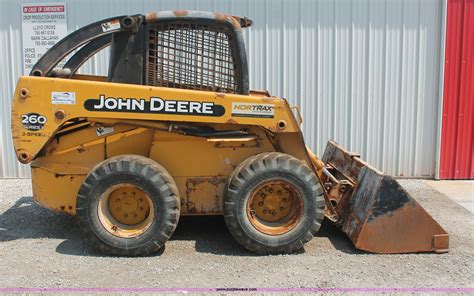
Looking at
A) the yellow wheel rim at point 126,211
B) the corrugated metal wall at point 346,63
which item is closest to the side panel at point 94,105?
the yellow wheel rim at point 126,211

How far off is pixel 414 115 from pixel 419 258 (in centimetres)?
410

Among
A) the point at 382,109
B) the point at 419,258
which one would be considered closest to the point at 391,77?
the point at 382,109

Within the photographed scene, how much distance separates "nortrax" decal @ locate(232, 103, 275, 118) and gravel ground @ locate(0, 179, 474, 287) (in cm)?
138

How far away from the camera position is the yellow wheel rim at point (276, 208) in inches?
200

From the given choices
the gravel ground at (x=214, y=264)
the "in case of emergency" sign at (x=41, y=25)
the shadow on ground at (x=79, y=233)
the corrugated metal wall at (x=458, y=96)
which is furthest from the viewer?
the "in case of emergency" sign at (x=41, y=25)

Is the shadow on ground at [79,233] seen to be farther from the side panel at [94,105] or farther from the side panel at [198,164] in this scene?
the side panel at [94,105]

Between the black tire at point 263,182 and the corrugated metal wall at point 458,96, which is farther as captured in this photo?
the corrugated metal wall at point 458,96

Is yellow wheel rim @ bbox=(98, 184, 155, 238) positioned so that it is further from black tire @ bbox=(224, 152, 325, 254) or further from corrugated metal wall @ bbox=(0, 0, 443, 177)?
corrugated metal wall @ bbox=(0, 0, 443, 177)

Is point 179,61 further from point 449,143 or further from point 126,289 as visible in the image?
point 449,143

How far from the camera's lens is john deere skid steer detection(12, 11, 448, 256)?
16.1ft

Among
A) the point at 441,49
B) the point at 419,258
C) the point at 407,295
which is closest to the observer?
the point at 407,295

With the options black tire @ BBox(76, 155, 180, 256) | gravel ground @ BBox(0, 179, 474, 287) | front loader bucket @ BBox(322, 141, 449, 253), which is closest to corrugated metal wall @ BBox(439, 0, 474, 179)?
gravel ground @ BBox(0, 179, 474, 287)

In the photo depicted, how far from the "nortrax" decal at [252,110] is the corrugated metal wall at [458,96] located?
4530 millimetres

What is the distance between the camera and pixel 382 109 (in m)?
8.46
